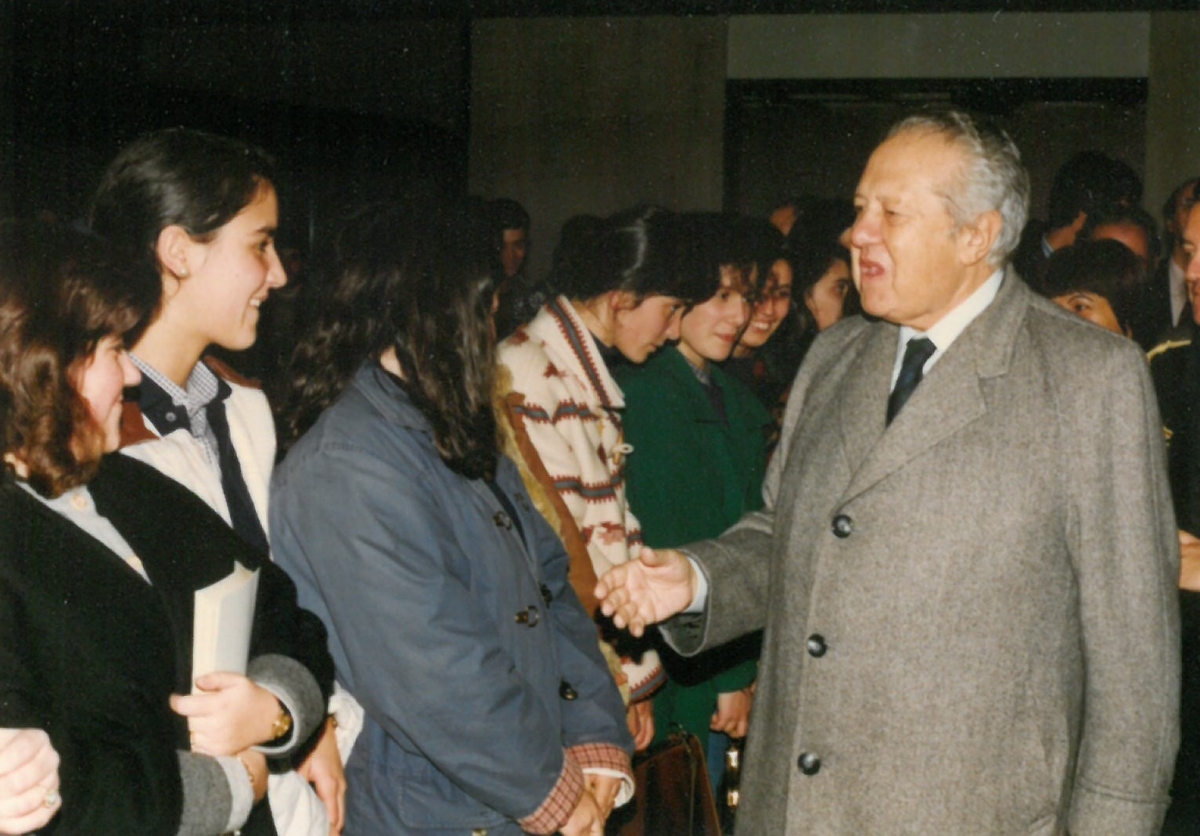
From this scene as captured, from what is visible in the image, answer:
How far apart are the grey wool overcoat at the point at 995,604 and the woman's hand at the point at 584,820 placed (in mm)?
328

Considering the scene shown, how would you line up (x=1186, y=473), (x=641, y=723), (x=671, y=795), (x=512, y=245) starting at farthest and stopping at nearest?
(x=512, y=245) → (x=641, y=723) → (x=671, y=795) → (x=1186, y=473)

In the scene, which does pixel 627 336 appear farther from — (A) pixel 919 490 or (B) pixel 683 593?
(A) pixel 919 490

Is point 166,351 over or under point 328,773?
over

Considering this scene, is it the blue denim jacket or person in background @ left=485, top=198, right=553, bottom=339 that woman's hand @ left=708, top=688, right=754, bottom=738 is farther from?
person in background @ left=485, top=198, right=553, bottom=339

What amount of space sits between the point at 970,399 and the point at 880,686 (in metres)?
0.49

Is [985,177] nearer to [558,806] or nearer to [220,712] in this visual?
[558,806]

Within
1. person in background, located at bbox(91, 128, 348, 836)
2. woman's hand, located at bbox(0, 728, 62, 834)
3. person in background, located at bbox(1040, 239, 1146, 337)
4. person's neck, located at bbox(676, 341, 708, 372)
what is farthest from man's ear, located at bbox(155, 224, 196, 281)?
person in background, located at bbox(1040, 239, 1146, 337)

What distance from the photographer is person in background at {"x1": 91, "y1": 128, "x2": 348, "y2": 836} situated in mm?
2078

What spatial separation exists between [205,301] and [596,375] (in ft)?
4.09

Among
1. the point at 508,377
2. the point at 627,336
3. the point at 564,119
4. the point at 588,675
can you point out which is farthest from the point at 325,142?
the point at 588,675

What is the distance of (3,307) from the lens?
4.97ft

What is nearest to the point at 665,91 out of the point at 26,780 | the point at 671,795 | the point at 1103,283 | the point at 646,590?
the point at 1103,283

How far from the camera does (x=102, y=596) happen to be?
154 cm

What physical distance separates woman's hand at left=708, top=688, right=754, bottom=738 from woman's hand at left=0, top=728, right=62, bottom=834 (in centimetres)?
240
